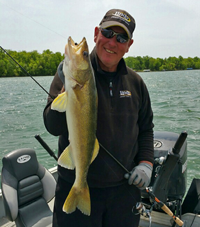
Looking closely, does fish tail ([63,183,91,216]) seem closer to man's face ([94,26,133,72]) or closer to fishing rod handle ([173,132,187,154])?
man's face ([94,26,133,72])

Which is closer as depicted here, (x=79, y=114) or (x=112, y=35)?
(x=79, y=114)

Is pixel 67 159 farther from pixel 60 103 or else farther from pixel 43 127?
pixel 43 127

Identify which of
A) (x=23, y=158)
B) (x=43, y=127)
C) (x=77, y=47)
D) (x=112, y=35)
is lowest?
(x=43, y=127)

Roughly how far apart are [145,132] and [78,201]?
98 cm

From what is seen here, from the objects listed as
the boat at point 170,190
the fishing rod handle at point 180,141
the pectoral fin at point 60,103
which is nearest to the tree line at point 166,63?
the boat at point 170,190

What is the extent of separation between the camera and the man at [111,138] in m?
1.97

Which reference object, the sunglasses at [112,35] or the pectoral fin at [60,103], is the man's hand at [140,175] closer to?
→ the pectoral fin at [60,103]

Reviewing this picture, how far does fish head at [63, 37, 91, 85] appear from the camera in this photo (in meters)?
1.61

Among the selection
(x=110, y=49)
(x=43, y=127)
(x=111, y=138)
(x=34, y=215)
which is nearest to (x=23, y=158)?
(x=34, y=215)

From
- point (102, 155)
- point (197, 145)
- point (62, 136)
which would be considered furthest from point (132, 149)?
point (197, 145)

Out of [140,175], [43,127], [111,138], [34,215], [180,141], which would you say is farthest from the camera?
[43,127]

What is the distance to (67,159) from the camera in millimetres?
1807

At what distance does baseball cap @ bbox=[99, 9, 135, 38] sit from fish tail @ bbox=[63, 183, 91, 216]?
1.33 metres

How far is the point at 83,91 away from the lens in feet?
5.43
